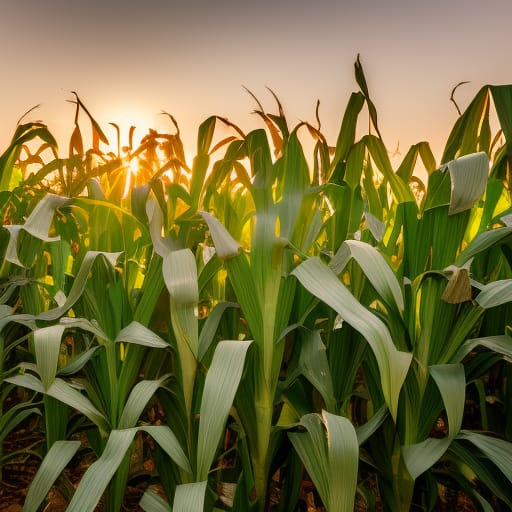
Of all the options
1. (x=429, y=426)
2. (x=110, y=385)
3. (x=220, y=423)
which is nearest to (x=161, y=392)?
(x=110, y=385)

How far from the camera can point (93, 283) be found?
24.4 inches

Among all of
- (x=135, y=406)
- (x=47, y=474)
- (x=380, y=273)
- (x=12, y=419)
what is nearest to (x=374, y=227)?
(x=380, y=273)

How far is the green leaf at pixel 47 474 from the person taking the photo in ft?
1.65

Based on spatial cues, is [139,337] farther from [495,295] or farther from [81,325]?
[495,295]

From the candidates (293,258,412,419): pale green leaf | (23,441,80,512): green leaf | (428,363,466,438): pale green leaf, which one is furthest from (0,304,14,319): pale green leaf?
(428,363,466,438): pale green leaf

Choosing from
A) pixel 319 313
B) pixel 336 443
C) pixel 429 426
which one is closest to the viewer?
pixel 336 443

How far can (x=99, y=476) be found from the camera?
460 mm

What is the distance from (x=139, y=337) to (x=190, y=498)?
0.17 metres

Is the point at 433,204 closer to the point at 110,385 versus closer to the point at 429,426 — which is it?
the point at 429,426

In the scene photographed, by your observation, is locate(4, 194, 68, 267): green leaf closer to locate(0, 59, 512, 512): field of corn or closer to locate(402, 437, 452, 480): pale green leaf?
locate(0, 59, 512, 512): field of corn

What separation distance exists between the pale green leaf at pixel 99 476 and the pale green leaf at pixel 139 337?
9 centimetres

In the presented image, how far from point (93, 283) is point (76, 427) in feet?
0.63

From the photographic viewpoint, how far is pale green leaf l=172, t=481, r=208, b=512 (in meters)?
0.43

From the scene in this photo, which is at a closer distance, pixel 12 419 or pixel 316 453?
pixel 316 453
